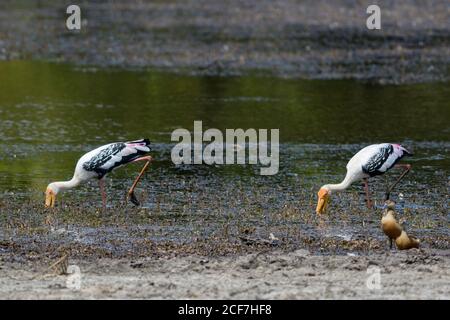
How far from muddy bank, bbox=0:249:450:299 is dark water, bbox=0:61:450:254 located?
5.85 feet

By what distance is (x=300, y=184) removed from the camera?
14.4 m

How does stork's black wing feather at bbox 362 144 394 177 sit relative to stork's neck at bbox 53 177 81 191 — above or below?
above

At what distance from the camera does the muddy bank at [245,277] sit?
29.6 feet

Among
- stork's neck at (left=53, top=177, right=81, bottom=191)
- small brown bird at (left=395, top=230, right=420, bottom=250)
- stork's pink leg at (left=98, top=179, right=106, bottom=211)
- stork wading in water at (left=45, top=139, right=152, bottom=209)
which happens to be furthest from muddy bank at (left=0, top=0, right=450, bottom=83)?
small brown bird at (left=395, top=230, right=420, bottom=250)

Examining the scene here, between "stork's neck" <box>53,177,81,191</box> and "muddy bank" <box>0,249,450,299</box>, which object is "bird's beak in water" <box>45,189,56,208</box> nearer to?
"stork's neck" <box>53,177,81,191</box>

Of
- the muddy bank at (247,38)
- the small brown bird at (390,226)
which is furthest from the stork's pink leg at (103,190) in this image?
the muddy bank at (247,38)

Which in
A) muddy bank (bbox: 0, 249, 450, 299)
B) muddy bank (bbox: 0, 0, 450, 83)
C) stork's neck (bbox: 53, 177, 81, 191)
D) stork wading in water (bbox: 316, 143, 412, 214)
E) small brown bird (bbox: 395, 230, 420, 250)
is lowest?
muddy bank (bbox: 0, 249, 450, 299)

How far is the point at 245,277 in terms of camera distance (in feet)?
31.7

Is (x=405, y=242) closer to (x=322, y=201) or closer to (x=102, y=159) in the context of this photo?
(x=322, y=201)


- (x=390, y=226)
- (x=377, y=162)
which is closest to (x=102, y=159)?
(x=377, y=162)

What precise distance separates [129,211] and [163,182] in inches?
69.7

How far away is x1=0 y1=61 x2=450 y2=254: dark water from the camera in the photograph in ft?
44.4

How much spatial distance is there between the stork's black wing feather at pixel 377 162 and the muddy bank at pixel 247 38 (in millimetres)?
9362
